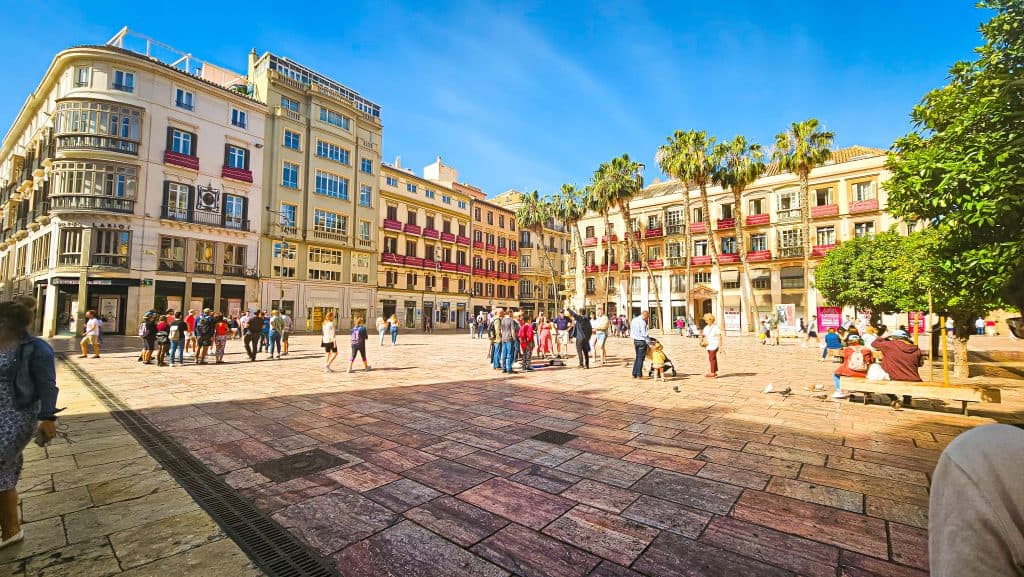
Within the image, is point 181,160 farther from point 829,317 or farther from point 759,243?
point 759,243

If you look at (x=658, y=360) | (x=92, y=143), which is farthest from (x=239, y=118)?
(x=658, y=360)

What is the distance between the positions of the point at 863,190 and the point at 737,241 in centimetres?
964

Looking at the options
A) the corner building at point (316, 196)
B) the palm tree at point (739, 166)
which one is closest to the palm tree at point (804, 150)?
the palm tree at point (739, 166)

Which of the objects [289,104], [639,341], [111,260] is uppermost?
[289,104]

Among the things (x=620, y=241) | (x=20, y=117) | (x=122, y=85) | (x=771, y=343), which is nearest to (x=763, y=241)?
(x=620, y=241)

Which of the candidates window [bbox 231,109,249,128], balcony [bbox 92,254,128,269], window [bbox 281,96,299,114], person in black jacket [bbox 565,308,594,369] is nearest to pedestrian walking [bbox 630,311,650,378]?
person in black jacket [bbox 565,308,594,369]

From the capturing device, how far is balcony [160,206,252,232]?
27.8 m

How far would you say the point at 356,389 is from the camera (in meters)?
9.27

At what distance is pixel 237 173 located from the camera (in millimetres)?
31047

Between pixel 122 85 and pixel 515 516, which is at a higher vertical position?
pixel 122 85

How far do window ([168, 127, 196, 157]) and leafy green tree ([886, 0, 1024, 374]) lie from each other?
35.4m

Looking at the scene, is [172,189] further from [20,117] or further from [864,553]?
[864,553]

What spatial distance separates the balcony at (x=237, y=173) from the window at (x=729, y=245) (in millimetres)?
39872

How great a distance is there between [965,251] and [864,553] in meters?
8.55
